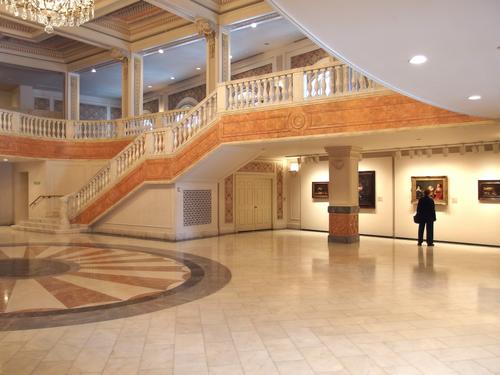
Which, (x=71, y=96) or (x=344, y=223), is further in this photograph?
(x=71, y=96)

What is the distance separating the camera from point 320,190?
1432 centimetres

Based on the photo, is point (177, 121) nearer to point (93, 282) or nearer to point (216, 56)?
point (216, 56)

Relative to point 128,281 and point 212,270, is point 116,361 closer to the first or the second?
point 128,281

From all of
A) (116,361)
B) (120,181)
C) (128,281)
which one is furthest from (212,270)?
(120,181)

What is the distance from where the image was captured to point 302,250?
10.1 m

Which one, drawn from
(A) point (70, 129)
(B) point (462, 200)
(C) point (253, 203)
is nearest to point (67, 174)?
(A) point (70, 129)

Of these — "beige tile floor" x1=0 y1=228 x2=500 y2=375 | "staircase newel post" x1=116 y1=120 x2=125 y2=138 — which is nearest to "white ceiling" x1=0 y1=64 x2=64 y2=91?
"staircase newel post" x1=116 y1=120 x2=125 y2=138

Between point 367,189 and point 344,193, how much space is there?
209 cm

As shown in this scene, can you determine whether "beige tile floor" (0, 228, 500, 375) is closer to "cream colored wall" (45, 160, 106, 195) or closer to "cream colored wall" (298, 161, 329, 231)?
"cream colored wall" (298, 161, 329, 231)

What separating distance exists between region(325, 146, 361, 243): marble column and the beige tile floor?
11.9 feet

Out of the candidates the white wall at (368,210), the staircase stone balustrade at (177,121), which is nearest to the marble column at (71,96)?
the staircase stone balustrade at (177,121)

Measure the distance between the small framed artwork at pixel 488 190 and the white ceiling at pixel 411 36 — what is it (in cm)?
645

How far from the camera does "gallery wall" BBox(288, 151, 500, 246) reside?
1075cm

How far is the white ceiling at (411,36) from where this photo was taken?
2.79 m
